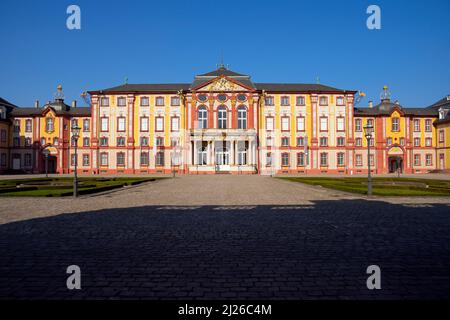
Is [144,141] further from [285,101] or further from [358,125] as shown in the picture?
[358,125]

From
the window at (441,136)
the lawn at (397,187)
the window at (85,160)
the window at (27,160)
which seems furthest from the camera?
the window at (27,160)

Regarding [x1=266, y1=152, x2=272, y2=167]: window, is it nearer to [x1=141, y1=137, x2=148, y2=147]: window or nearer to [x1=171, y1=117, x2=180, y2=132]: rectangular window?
[x1=171, y1=117, x2=180, y2=132]: rectangular window

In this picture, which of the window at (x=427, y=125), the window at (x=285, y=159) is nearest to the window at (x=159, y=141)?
the window at (x=285, y=159)

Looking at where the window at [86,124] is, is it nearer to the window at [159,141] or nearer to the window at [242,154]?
the window at [159,141]

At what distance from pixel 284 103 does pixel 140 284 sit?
52.7 metres

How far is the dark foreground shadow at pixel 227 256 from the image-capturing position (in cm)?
441

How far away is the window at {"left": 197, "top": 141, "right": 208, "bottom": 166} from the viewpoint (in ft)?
173

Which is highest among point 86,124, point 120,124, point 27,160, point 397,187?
point 86,124

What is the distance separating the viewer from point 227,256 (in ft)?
19.4

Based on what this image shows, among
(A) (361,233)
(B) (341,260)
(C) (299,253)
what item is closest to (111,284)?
(C) (299,253)

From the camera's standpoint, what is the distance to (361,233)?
25.7ft

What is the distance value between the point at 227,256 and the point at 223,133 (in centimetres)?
4653

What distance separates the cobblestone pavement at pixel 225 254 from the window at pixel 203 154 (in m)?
41.8

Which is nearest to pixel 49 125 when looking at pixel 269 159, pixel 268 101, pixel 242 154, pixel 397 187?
pixel 242 154
